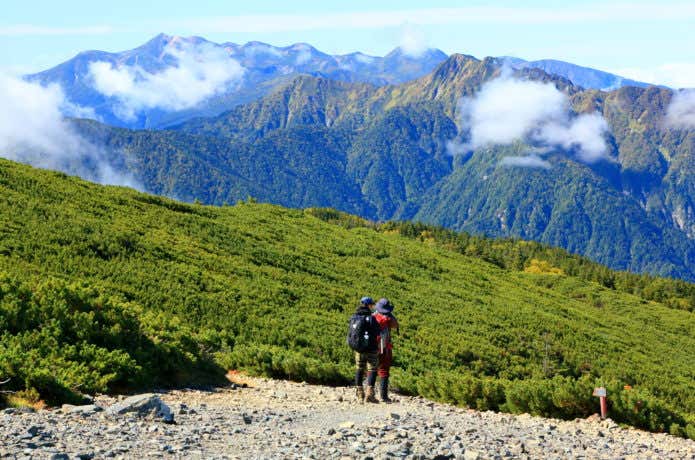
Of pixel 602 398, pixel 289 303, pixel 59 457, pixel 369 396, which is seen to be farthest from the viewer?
pixel 289 303

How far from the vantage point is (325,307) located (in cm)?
→ 3341

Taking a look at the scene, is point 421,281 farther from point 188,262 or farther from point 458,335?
point 188,262

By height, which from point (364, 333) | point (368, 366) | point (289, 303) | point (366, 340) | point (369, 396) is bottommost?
point (289, 303)

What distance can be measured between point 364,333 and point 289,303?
1677 centimetres

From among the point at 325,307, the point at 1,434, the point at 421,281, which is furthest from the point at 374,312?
the point at 421,281

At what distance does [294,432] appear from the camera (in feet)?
36.6

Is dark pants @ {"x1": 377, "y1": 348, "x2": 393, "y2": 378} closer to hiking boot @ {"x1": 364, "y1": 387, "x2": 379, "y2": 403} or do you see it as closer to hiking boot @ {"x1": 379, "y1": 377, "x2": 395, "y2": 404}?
hiking boot @ {"x1": 379, "y1": 377, "x2": 395, "y2": 404}

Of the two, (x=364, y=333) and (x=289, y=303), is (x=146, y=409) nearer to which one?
(x=364, y=333)

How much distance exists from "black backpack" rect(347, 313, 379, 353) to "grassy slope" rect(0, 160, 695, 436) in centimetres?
292

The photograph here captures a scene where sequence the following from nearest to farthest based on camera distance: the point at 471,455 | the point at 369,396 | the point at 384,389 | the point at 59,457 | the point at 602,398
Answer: the point at 59,457
the point at 471,455
the point at 602,398
the point at 369,396
the point at 384,389

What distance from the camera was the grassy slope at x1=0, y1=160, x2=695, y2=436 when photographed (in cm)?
1778

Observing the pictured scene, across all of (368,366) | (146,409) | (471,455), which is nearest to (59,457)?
(146,409)

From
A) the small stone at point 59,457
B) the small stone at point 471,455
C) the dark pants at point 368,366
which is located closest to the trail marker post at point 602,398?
the dark pants at point 368,366

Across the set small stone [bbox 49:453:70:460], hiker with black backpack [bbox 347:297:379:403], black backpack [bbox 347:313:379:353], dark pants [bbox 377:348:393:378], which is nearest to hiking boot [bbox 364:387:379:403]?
hiker with black backpack [bbox 347:297:379:403]
